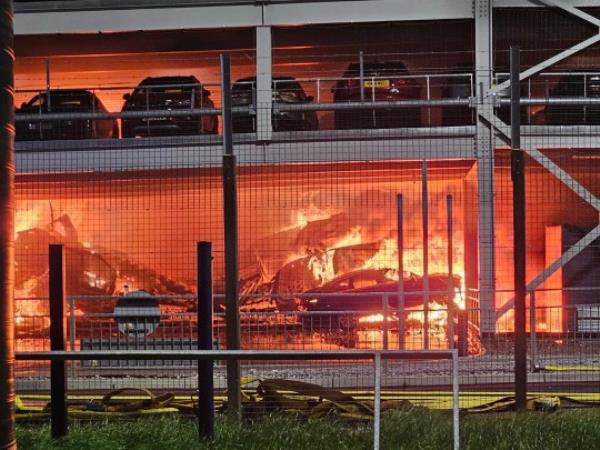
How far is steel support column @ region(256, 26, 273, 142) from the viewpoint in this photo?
1361 centimetres

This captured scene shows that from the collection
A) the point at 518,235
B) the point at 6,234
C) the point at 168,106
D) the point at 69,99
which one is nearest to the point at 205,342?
the point at 6,234

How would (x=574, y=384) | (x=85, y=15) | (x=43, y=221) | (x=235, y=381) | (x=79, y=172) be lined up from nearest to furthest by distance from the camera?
(x=235, y=381), (x=574, y=384), (x=79, y=172), (x=85, y=15), (x=43, y=221)

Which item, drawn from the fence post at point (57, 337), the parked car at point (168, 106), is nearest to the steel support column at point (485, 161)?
the parked car at point (168, 106)

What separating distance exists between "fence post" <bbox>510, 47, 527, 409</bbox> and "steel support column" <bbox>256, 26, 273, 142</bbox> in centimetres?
660

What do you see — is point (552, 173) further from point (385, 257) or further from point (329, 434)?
point (329, 434)

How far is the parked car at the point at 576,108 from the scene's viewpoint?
13.9 metres

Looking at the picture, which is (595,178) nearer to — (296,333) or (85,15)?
(296,333)

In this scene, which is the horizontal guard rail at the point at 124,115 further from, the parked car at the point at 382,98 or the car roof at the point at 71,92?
the parked car at the point at 382,98

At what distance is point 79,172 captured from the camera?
42.7 feet

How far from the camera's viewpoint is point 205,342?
571 cm

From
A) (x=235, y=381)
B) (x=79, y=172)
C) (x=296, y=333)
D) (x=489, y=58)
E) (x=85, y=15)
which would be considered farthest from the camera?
(x=85, y=15)

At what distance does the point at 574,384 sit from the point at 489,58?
6.58m

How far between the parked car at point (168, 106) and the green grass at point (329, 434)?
7.80 meters

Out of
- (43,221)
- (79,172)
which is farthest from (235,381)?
(43,221)
